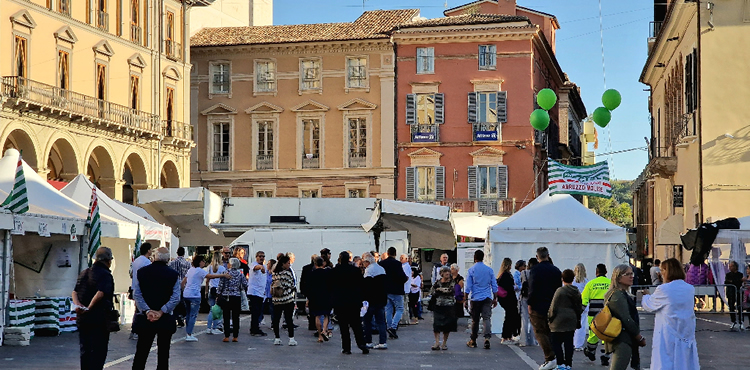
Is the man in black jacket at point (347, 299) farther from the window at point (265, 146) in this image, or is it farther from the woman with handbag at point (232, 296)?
the window at point (265, 146)

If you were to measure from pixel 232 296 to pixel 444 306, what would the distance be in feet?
13.2

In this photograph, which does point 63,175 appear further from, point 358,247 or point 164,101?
point 358,247

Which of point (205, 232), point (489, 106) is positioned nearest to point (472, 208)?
point (489, 106)

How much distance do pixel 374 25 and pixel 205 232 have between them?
70.5 ft

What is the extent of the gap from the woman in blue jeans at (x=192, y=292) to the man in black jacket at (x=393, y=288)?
10.0 ft

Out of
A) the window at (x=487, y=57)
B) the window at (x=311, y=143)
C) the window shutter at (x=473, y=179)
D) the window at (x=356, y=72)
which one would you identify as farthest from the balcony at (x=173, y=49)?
the window shutter at (x=473, y=179)

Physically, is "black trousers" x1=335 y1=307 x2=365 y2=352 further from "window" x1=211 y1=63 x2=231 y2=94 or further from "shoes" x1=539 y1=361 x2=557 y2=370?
"window" x1=211 y1=63 x2=231 y2=94

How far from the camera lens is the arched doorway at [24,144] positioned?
36125 mm

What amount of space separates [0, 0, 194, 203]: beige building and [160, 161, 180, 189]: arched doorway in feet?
0.15

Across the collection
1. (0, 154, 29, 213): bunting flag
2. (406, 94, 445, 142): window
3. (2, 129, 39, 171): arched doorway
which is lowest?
(0, 154, 29, 213): bunting flag

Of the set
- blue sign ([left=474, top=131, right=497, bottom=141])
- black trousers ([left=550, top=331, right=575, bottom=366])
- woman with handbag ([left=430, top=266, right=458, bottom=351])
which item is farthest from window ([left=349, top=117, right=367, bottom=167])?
black trousers ([left=550, top=331, right=575, bottom=366])

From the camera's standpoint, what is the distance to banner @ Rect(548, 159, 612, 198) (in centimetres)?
2753

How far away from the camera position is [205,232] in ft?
114

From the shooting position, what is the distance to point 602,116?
30.5 meters
